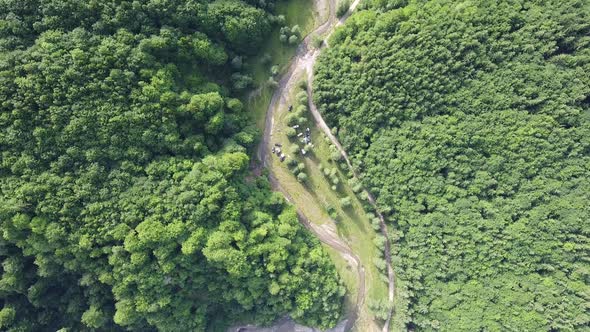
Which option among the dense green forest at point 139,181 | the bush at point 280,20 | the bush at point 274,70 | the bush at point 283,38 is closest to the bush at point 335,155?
the dense green forest at point 139,181

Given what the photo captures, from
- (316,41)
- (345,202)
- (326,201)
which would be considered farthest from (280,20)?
(345,202)

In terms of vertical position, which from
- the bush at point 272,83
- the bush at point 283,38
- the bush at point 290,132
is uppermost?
the bush at point 283,38

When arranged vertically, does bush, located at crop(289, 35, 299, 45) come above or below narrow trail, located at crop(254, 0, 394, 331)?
above

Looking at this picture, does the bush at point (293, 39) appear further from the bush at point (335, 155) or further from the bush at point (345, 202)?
the bush at point (345, 202)

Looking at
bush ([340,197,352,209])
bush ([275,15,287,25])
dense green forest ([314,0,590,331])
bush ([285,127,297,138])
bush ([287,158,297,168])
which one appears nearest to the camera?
dense green forest ([314,0,590,331])

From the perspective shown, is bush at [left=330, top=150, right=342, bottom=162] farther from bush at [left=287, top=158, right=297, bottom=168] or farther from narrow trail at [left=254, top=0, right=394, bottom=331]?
bush at [left=287, top=158, right=297, bottom=168]

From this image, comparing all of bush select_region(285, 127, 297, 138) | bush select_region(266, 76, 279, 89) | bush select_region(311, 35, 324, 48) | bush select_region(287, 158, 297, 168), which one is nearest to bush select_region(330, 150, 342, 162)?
bush select_region(287, 158, 297, 168)
